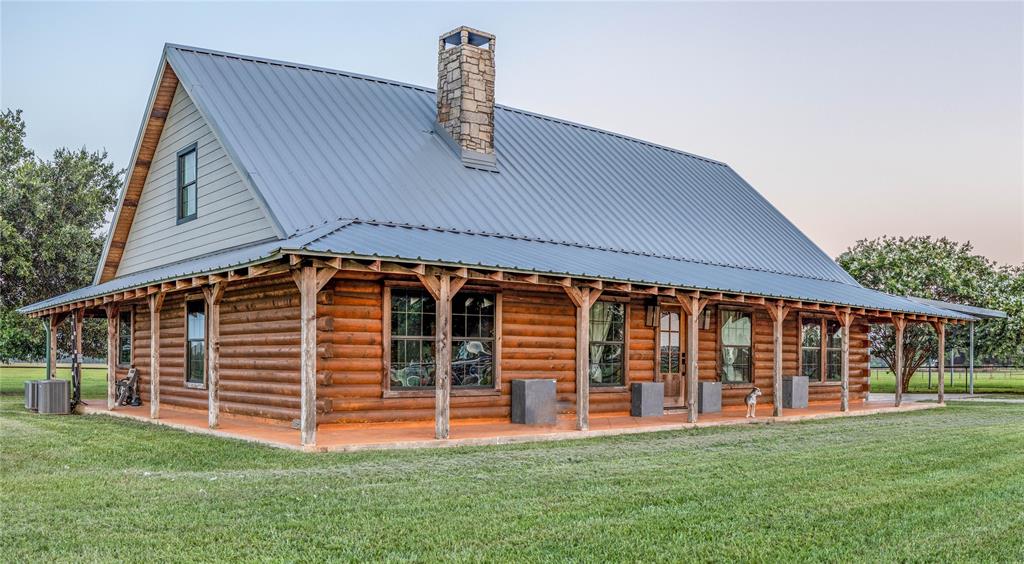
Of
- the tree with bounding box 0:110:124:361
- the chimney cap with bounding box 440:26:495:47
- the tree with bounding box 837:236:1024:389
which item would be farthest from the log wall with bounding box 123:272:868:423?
the tree with bounding box 837:236:1024:389

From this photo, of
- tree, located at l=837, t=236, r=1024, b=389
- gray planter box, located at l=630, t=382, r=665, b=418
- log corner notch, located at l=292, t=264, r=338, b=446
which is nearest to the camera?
log corner notch, located at l=292, t=264, r=338, b=446

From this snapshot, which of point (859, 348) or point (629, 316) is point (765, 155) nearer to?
point (859, 348)

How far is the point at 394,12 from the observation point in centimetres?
2200

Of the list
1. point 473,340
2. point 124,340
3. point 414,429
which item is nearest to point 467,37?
point 473,340

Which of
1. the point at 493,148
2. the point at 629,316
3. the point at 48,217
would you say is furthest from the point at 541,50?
the point at 48,217

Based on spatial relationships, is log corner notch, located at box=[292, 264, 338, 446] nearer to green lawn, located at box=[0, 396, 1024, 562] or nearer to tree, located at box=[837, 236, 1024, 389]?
green lawn, located at box=[0, 396, 1024, 562]

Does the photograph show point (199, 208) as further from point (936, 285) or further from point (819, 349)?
point (936, 285)

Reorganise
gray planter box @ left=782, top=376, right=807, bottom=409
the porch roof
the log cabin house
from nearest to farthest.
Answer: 1. the porch roof
2. the log cabin house
3. gray planter box @ left=782, top=376, right=807, bottom=409

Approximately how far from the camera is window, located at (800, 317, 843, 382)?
22459 mm

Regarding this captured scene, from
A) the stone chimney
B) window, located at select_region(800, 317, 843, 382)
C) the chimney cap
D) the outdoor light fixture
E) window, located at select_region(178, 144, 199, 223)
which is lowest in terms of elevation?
window, located at select_region(800, 317, 843, 382)

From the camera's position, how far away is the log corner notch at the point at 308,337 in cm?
1136

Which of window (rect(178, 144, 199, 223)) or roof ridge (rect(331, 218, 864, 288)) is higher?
window (rect(178, 144, 199, 223))

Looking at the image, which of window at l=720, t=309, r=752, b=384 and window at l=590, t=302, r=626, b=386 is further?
window at l=720, t=309, r=752, b=384

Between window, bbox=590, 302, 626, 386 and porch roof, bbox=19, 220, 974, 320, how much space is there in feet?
3.54
